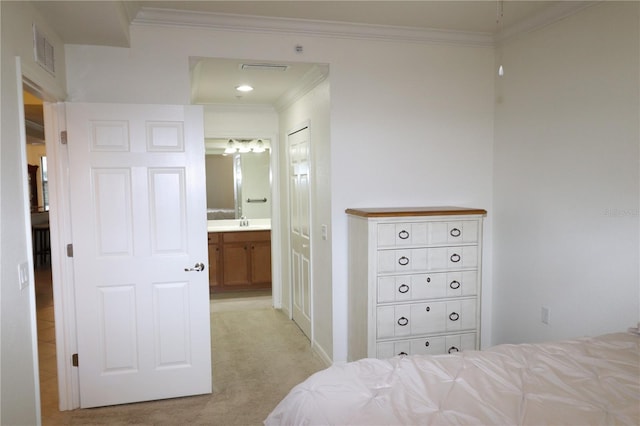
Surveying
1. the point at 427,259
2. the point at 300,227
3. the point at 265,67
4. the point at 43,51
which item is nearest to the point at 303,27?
the point at 265,67

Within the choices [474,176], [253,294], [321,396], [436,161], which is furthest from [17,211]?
[253,294]

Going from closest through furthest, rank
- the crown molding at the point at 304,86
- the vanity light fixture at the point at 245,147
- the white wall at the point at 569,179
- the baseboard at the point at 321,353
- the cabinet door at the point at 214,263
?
the white wall at the point at 569,179 → the crown molding at the point at 304,86 → the baseboard at the point at 321,353 → the cabinet door at the point at 214,263 → the vanity light fixture at the point at 245,147

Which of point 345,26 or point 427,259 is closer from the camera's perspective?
point 427,259

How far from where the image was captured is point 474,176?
365 cm

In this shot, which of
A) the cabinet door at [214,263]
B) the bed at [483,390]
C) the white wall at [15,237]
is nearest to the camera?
the bed at [483,390]

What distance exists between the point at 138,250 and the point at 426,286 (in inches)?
76.7

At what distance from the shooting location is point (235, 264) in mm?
6039

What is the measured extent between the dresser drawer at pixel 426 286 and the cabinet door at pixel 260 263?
10.8ft

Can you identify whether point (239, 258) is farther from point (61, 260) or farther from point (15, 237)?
Answer: point (15, 237)

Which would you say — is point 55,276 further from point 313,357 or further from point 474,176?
point 474,176

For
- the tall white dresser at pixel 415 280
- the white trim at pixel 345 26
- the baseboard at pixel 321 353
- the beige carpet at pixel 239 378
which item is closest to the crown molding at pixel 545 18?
the white trim at pixel 345 26

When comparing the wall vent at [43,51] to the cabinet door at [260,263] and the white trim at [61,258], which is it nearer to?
the white trim at [61,258]

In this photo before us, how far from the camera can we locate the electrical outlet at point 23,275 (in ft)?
6.61

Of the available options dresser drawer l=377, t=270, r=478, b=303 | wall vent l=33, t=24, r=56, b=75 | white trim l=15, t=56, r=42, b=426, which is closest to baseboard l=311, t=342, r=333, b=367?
dresser drawer l=377, t=270, r=478, b=303
